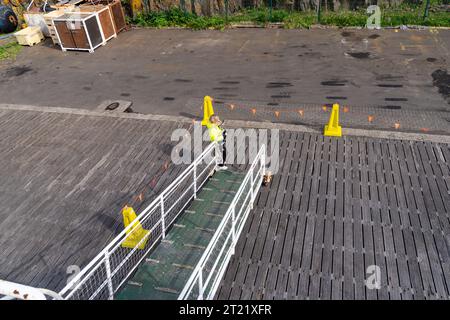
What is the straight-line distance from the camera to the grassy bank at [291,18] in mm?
21469

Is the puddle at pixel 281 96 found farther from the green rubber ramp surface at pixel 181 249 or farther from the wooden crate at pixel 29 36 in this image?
the wooden crate at pixel 29 36

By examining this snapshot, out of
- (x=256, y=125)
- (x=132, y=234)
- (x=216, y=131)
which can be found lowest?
(x=256, y=125)

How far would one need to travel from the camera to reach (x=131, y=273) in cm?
764

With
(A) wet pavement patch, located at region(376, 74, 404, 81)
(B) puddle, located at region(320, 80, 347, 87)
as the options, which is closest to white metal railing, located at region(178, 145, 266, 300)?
(B) puddle, located at region(320, 80, 347, 87)

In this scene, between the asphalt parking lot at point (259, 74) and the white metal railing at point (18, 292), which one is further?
the asphalt parking lot at point (259, 74)

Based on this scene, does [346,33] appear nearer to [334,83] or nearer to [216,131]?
[334,83]

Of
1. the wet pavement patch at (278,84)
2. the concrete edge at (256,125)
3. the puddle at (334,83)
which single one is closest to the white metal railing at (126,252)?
the concrete edge at (256,125)

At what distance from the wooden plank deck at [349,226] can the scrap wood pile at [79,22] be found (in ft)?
47.6

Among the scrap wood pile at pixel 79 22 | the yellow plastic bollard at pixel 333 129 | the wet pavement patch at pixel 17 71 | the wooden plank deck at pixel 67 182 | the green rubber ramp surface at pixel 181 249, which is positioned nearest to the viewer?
the green rubber ramp surface at pixel 181 249

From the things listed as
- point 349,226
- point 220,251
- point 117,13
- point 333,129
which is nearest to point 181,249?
point 220,251

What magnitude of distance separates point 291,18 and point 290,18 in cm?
6

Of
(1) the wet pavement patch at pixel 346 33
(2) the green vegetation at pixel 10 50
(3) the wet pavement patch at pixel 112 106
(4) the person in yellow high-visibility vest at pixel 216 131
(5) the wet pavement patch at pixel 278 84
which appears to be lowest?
(1) the wet pavement patch at pixel 346 33

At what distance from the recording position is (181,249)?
24.9ft
